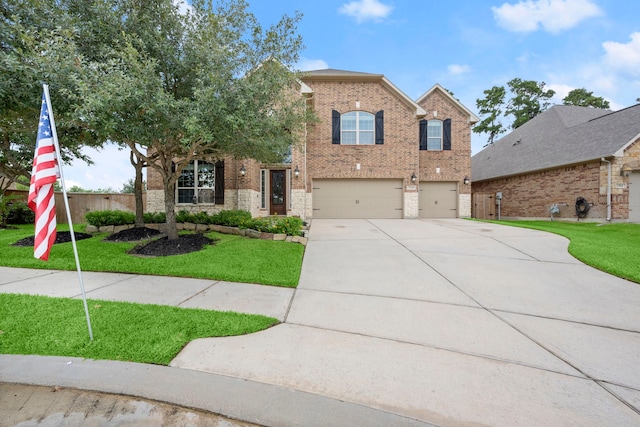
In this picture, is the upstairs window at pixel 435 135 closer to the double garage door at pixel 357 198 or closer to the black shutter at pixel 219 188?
the double garage door at pixel 357 198

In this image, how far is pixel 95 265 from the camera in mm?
5672

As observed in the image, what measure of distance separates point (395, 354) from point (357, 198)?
41.7 feet

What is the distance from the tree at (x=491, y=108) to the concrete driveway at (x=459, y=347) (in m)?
33.1

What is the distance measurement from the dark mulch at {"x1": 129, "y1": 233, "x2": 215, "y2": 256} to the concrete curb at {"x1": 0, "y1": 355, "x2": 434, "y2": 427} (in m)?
4.50

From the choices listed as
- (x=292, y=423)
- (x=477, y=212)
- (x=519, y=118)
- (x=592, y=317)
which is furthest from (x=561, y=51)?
(x=519, y=118)

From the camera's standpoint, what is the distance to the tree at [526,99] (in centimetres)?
3219

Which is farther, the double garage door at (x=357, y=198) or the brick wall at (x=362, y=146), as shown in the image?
the double garage door at (x=357, y=198)

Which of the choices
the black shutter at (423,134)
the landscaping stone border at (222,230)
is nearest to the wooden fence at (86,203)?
the landscaping stone border at (222,230)

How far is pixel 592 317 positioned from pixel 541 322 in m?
0.77

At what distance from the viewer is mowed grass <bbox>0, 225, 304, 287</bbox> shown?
516 centimetres

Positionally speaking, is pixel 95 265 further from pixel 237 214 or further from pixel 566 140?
pixel 566 140

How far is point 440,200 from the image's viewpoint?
16359 mm

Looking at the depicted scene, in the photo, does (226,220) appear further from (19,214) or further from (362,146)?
(19,214)

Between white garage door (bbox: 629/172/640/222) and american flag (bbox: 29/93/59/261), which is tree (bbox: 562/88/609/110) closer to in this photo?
white garage door (bbox: 629/172/640/222)
